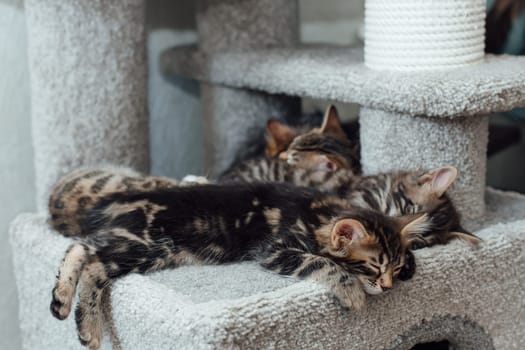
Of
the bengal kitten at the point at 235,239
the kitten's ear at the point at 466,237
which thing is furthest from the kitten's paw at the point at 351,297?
the kitten's ear at the point at 466,237

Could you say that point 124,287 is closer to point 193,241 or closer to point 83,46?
point 193,241

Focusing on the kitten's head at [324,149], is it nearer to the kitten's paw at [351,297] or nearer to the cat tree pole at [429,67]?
the cat tree pole at [429,67]

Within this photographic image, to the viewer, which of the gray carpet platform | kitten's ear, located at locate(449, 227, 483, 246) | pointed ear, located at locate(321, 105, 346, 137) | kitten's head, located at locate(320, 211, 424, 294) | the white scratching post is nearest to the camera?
the gray carpet platform

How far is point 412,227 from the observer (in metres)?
1.32

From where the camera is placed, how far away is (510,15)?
2094 millimetres

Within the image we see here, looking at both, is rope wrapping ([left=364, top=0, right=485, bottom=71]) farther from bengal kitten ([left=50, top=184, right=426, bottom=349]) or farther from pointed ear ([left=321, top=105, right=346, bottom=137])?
bengal kitten ([left=50, top=184, right=426, bottom=349])

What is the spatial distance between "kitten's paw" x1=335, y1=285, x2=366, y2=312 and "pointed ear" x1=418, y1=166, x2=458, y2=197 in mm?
321

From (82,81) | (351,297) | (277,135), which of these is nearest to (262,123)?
(277,135)

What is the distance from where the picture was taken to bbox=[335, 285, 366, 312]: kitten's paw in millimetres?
1179

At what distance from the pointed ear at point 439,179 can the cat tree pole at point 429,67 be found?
8 centimetres

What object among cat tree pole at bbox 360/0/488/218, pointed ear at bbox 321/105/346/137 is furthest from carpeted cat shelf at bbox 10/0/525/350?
pointed ear at bbox 321/105/346/137

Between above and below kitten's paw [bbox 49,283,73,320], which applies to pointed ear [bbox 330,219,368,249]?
above

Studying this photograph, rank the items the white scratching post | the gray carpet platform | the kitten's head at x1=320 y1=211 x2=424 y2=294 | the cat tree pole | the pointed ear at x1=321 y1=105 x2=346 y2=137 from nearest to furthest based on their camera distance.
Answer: the gray carpet platform < the kitten's head at x1=320 y1=211 x2=424 y2=294 < the cat tree pole < the white scratching post < the pointed ear at x1=321 y1=105 x2=346 y2=137

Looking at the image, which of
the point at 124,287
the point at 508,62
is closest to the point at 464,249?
the point at 508,62
